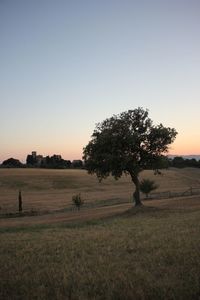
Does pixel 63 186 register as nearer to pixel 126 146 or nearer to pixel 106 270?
pixel 126 146

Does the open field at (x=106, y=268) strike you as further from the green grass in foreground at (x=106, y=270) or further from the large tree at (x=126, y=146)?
the large tree at (x=126, y=146)

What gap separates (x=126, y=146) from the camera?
48.3 meters

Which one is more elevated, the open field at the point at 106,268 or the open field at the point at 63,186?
the open field at the point at 63,186

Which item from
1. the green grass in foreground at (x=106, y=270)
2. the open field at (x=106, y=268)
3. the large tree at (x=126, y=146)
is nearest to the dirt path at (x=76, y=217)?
Answer: the large tree at (x=126, y=146)

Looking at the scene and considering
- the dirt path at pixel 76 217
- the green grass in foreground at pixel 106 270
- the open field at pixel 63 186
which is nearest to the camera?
the green grass in foreground at pixel 106 270

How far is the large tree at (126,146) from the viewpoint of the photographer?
47.7 meters

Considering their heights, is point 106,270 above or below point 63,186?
below

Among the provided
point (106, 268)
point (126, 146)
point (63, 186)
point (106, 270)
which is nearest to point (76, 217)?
point (126, 146)

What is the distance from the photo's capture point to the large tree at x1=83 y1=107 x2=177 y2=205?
47719 millimetres

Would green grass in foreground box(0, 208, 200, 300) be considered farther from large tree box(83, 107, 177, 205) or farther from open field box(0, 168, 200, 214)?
open field box(0, 168, 200, 214)

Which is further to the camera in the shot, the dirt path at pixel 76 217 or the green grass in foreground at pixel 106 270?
the dirt path at pixel 76 217

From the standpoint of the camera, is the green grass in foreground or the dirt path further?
the dirt path

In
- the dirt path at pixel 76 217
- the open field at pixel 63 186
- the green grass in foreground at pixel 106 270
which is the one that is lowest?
the dirt path at pixel 76 217

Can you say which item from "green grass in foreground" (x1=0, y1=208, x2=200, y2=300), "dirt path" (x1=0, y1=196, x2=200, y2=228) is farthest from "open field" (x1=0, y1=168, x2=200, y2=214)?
"green grass in foreground" (x1=0, y1=208, x2=200, y2=300)
